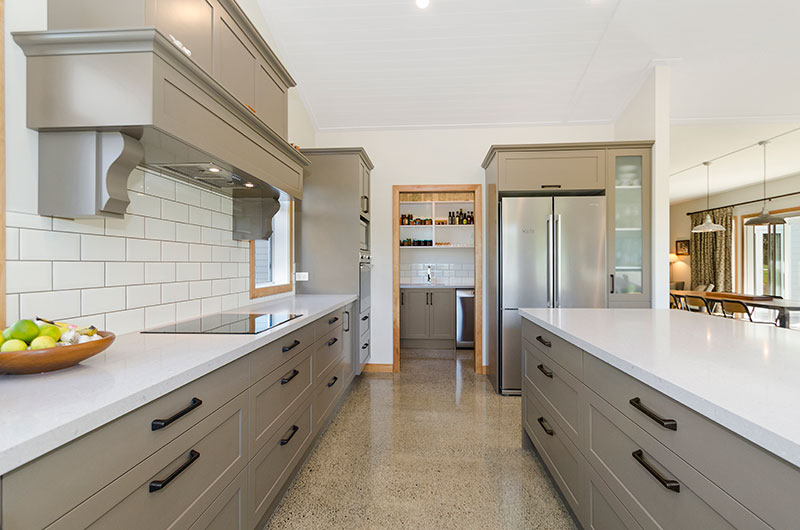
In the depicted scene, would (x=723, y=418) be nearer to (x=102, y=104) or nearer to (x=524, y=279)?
(x=102, y=104)

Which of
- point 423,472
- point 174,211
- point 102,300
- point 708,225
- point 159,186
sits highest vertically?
point 708,225

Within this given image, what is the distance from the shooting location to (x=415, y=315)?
17.2ft

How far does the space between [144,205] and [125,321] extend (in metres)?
0.51

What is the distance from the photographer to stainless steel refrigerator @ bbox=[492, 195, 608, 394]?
129 inches

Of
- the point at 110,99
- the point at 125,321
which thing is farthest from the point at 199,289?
the point at 110,99

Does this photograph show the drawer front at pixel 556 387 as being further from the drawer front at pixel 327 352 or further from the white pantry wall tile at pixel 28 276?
the white pantry wall tile at pixel 28 276

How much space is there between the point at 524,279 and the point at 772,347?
2.12m

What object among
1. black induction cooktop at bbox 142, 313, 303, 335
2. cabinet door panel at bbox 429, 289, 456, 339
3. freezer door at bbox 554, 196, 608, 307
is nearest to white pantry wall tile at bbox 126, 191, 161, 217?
black induction cooktop at bbox 142, 313, 303, 335

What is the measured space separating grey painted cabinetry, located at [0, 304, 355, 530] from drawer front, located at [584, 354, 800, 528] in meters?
1.27

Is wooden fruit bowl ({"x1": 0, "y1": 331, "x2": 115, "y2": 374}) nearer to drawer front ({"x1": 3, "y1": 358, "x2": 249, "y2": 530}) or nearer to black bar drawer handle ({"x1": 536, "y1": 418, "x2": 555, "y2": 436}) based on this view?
drawer front ({"x1": 3, "y1": 358, "x2": 249, "y2": 530})

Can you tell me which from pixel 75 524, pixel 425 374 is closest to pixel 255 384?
pixel 75 524

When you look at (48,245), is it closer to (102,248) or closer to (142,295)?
(102,248)

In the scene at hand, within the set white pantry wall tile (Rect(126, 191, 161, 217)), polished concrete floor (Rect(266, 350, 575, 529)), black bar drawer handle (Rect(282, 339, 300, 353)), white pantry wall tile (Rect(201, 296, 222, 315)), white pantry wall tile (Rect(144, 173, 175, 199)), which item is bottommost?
polished concrete floor (Rect(266, 350, 575, 529))

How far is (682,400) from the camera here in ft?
2.75
